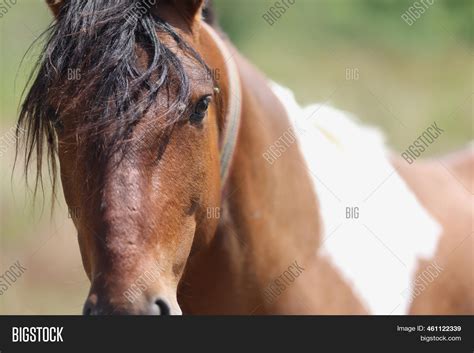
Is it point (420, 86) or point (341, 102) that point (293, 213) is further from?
point (420, 86)

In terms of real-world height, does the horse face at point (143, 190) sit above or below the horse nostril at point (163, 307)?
above

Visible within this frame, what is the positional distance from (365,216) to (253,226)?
20.3 inches

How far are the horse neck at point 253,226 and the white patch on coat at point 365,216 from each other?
119 millimetres

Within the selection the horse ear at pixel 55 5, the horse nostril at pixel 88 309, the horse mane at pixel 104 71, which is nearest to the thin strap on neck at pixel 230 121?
the horse mane at pixel 104 71

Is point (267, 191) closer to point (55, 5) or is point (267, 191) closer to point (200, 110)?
point (200, 110)

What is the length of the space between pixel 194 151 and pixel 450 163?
192cm

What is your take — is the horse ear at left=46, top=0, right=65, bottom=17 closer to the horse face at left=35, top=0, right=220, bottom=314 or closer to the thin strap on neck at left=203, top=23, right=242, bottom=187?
the horse face at left=35, top=0, right=220, bottom=314

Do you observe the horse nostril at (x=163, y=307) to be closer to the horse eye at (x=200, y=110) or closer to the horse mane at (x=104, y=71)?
the horse mane at (x=104, y=71)

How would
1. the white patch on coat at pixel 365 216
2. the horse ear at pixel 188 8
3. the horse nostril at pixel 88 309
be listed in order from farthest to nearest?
the white patch on coat at pixel 365 216, the horse ear at pixel 188 8, the horse nostril at pixel 88 309

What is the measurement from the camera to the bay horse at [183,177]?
1930 millimetres

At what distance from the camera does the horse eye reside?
210cm

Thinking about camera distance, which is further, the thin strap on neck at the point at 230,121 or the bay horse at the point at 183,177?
the thin strap on neck at the point at 230,121

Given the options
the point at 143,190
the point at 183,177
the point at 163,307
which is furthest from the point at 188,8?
the point at 163,307

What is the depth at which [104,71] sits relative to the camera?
A: 78.4 inches
